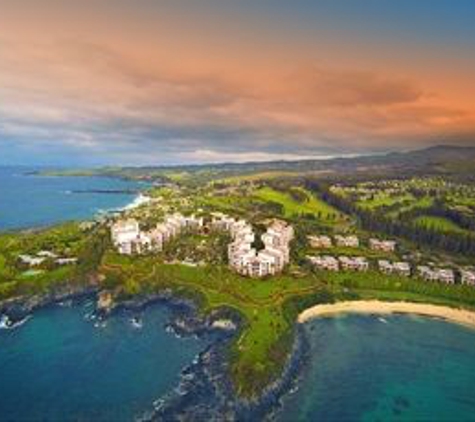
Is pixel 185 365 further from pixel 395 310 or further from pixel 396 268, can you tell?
pixel 396 268

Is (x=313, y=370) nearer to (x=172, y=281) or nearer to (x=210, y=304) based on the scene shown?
(x=210, y=304)

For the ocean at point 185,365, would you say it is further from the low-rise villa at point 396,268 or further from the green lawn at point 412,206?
the green lawn at point 412,206

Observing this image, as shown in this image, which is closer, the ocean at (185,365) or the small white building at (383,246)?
the ocean at (185,365)

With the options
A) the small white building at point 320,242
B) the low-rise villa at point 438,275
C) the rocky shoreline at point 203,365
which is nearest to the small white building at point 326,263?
the small white building at point 320,242

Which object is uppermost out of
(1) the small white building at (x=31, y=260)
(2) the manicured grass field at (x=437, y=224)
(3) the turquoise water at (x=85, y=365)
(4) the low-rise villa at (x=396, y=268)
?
(1) the small white building at (x=31, y=260)

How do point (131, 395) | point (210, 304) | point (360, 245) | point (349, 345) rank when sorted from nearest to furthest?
1. point (131, 395)
2. point (349, 345)
3. point (210, 304)
4. point (360, 245)

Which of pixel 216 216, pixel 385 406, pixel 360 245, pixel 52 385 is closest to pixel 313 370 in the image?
pixel 385 406
